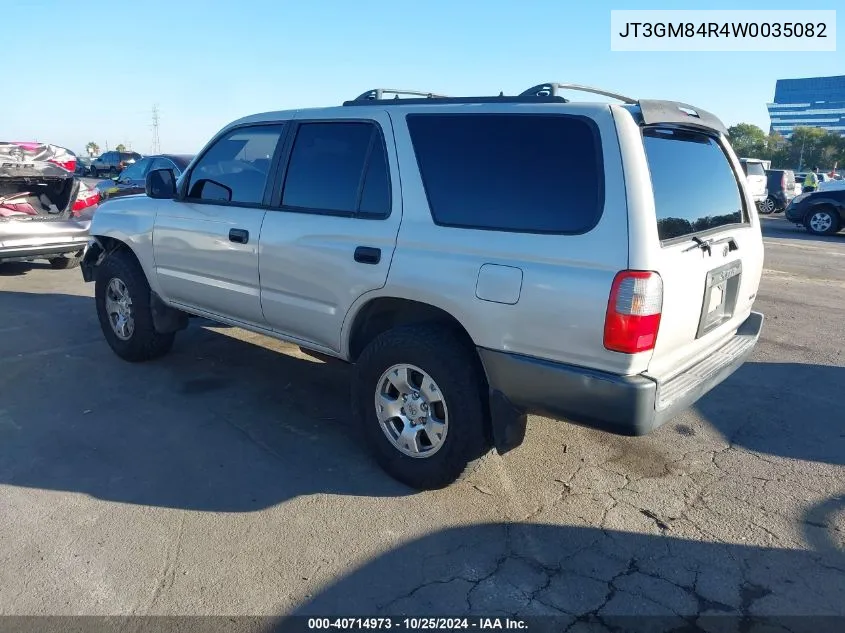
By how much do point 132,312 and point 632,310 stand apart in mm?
3960

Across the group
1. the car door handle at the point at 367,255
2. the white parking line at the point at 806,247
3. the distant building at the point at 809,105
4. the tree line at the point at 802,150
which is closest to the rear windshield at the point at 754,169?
the white parking line at the point at 806,247

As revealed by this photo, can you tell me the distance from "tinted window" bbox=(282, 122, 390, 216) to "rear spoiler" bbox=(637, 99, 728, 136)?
1.35 m

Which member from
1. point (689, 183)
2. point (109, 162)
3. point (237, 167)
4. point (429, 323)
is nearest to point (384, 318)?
point (429, 323)

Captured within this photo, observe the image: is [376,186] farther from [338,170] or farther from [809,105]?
[809,105]

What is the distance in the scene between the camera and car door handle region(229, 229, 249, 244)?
163 inches

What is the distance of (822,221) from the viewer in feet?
54.6

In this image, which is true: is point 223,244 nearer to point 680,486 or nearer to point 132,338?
point 132,338

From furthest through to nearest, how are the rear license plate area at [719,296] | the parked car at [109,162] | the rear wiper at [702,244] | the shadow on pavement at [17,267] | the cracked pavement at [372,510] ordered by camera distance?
the parked car at [109,162]
the shadow on pavement at [17,267]
the rear license plate area at [719,296]
the rear wiper at [702,244]
the cracked pavement at [372,510]

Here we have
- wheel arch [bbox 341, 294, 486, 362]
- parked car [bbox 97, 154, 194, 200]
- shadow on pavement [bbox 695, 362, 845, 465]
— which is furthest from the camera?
parked car [bbox 97, 154, 194, 200]

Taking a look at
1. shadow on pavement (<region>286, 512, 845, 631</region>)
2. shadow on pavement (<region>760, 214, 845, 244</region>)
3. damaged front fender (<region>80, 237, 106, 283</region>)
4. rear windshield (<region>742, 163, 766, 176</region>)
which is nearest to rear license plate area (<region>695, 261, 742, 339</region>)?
shadow on pavement (<region>286, 512, 845, 631</region>)

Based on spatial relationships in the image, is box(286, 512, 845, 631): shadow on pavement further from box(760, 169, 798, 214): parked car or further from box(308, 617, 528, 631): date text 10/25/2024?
box(760, 169, 798, 214): parked car

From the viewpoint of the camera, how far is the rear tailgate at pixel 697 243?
2863 millimetres

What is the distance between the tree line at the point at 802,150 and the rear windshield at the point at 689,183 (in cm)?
6716

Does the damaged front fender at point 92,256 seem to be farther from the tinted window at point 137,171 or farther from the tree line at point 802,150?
the tree line at point 802,150
